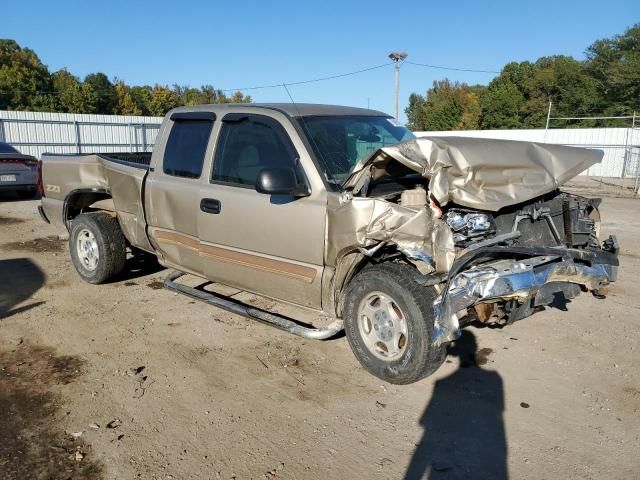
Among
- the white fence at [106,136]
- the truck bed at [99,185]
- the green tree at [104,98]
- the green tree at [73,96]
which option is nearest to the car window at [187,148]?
the truck bed at [99,185]

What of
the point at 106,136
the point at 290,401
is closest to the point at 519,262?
the point at 290,401

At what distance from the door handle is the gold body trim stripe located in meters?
0.32

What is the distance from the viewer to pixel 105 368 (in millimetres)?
4117

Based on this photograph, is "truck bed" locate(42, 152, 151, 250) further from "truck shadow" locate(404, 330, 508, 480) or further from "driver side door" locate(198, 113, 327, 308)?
"truck shadow" locate(404, 330, 508, 480)

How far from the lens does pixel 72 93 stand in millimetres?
53938

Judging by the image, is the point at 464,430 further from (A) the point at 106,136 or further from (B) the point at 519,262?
(A) the point at 106,136

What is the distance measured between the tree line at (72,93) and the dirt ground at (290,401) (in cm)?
4543

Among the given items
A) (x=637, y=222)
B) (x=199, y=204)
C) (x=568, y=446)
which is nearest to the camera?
(x=568, y=446)

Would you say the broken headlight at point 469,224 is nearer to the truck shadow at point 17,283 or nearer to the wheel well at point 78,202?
the wheel well at point 78,202

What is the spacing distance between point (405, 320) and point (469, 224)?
844 mm

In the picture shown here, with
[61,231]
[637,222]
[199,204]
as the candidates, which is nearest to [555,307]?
[199,204]

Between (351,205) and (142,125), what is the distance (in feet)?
79.2

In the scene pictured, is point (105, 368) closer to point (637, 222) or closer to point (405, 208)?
point (405, 208)

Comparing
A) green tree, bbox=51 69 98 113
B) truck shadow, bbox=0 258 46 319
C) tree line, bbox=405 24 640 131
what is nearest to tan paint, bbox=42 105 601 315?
truck shadow, bbox=0 258 46 319
